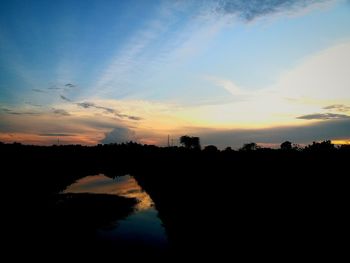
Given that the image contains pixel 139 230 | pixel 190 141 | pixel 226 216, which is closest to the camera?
pixel 226 216

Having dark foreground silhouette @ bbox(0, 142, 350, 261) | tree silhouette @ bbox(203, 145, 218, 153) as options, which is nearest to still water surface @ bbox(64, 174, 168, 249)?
dark foreground silhouette @ bbox(0, 142, 350, 261)

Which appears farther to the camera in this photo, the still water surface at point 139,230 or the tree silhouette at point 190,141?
the tree silhouette at point 190,141

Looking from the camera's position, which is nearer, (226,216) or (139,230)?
(226,216)

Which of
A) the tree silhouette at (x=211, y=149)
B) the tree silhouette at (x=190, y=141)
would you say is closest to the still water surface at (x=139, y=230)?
the tree silhouette at (x=211, y=149)

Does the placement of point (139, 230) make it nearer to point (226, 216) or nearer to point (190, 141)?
point (226, 216)

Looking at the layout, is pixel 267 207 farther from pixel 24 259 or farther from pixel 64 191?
pixel 64 191

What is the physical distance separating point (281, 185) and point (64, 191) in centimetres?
2851

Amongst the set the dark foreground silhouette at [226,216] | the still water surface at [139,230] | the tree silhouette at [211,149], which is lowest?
the still water surface at [139,230]

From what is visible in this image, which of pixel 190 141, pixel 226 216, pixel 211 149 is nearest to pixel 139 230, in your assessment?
pixel 226 216

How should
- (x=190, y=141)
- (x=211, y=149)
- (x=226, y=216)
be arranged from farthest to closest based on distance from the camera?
(x=190, y=141), (x=211, y=149), (x=226, y=216)

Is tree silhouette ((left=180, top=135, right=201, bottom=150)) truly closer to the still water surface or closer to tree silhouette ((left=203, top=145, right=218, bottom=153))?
Answer: tree silhouette ((left=203, top=145, right=218, bottom=153))

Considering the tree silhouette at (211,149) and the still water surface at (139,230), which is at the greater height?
the tree silhouette at (211,149)

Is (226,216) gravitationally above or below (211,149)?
below

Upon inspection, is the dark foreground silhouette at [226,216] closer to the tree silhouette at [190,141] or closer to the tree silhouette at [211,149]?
the tree silhouette at [211,149]
